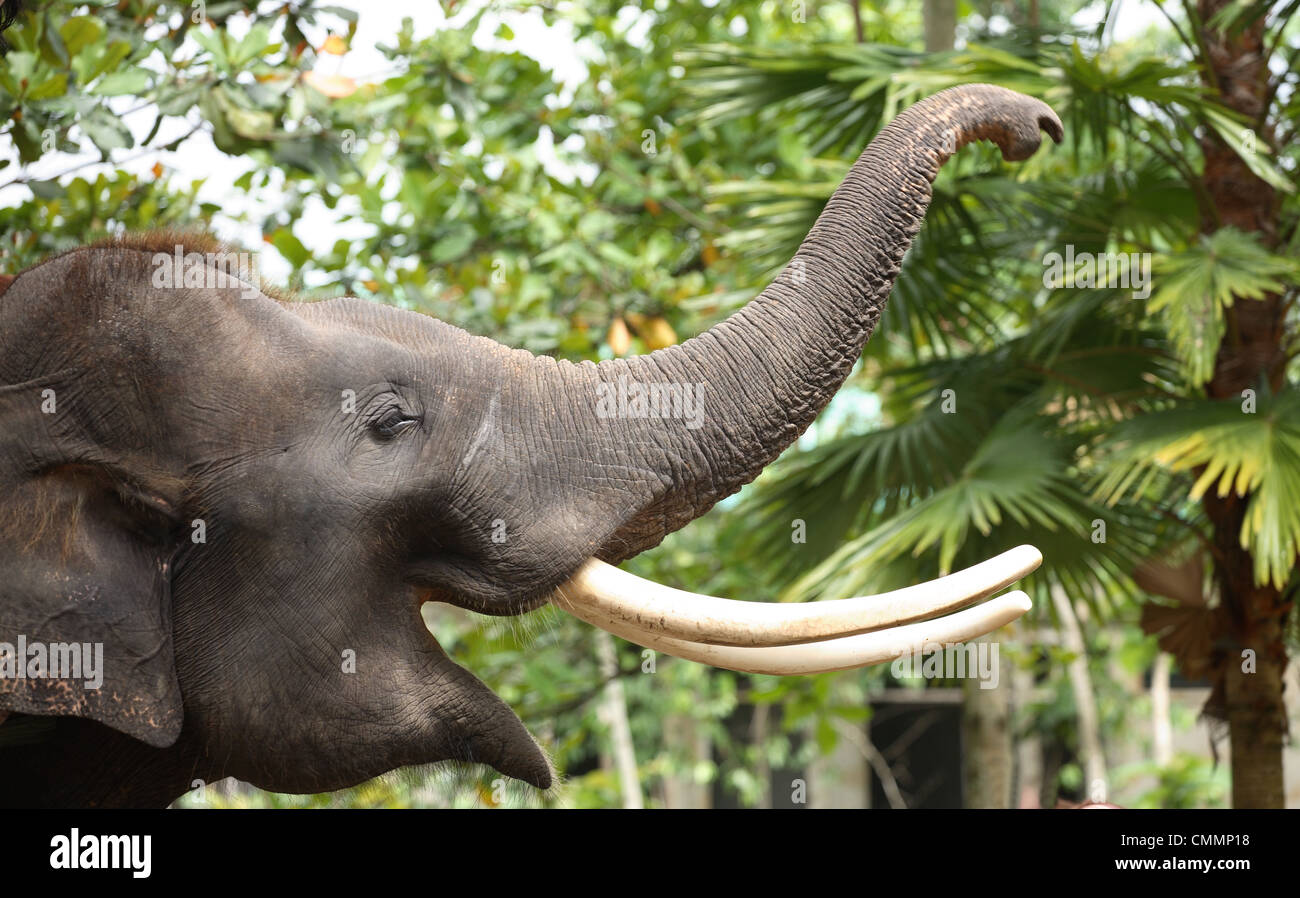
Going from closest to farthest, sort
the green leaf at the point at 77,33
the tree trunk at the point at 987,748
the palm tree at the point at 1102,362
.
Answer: the green leaf at the point at 77,33 → the palm tree at the point at 1102,362 → the tree trunk at the point at 987,748

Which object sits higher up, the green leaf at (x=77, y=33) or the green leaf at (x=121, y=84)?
the green leaf at (x=77, y=33)

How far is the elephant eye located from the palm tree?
224 cm

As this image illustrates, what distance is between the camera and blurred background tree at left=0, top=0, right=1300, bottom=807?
3.87m

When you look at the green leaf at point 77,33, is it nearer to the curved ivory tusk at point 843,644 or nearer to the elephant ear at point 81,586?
the elephant ear at point 81,586

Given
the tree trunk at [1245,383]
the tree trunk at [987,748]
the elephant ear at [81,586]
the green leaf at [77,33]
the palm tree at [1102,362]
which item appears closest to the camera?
the elephant ear at [81,586]

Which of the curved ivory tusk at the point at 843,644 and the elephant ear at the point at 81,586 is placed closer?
the elephant ear at the point at 81,586

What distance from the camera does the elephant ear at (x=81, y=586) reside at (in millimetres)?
1810

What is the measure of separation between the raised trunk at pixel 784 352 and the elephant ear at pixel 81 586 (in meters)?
0.70

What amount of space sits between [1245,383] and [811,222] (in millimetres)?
1725

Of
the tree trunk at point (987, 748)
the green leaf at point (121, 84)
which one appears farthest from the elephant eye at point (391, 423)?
the tree trunk at point (987, 748)

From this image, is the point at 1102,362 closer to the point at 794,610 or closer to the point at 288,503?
the point at 794,610

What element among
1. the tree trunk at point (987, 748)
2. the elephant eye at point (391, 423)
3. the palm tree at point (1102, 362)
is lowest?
the tree trunk at point (987, 748)

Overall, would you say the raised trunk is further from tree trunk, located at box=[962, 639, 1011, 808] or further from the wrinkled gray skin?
tree trunk, located at box=[962, 639, 1011, 808]

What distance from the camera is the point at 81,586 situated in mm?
1855
